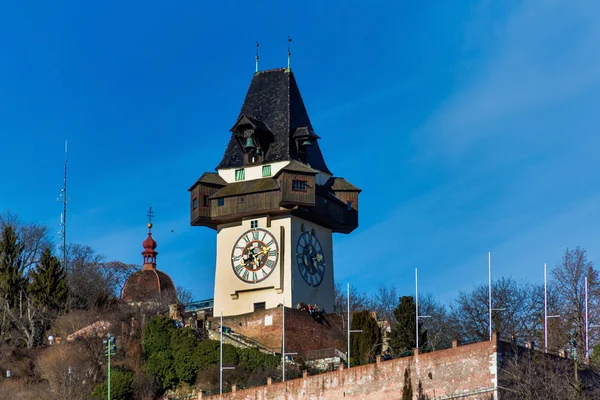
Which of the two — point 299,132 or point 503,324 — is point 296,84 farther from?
point 503,324

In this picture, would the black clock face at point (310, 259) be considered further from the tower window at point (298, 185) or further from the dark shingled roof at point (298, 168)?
the dark shingled roof at point (298, 168)

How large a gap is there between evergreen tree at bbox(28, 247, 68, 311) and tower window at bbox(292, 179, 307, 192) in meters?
Answer: 17.2

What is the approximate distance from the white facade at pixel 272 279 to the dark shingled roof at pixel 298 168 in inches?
96.8

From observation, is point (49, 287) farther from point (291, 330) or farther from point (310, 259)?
point (291, 330)

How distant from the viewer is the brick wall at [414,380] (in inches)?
2366

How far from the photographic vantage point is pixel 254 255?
79.1 meters

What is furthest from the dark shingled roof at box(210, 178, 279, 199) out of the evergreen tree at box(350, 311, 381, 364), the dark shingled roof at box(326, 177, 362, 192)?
the evergreen tree at box(350, 311, 381, 364)

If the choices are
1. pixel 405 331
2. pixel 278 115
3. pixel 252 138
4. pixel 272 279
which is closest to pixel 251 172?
pixel 252 138

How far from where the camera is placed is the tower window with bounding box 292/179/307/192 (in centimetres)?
7831

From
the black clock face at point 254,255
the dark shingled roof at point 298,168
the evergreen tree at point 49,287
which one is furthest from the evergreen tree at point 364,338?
the evergreen tree at point 49,287

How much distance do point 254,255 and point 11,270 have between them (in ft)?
58.1

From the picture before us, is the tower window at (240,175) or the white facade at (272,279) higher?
the tower window at (240,175)

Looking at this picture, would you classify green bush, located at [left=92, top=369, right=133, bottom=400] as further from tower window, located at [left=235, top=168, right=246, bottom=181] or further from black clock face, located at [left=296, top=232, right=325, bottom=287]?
tower window, located at [left=235, top=168, right=246, bottom=181]

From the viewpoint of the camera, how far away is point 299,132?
81.2m
